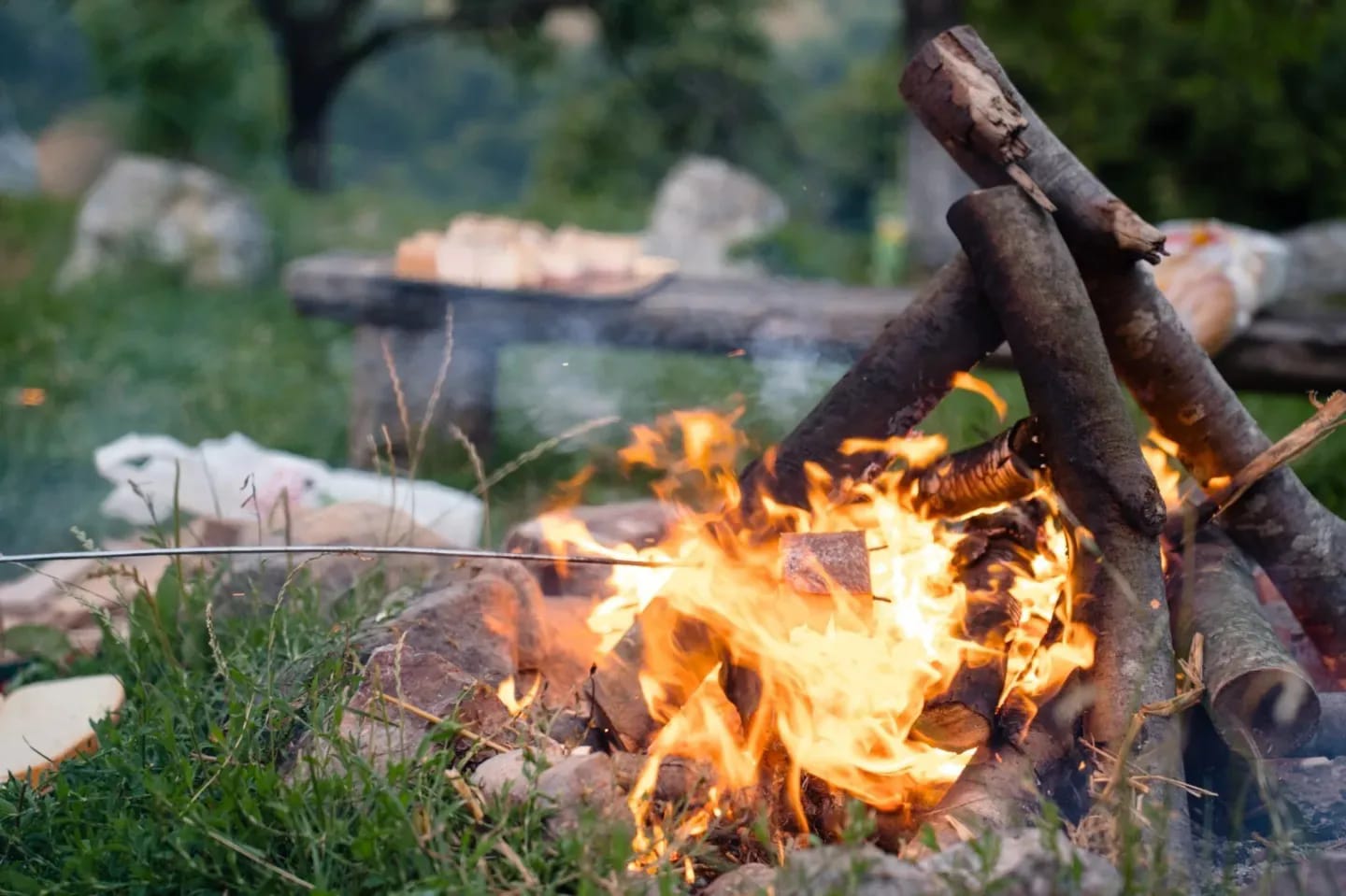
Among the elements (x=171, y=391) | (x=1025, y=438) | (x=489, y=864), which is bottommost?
(x=171, y=391)

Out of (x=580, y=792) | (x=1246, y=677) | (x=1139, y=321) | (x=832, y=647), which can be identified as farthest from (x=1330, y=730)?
(x=580, y=792)

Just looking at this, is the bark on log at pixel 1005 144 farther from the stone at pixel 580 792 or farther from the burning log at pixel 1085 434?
the stone at pixel 580 792

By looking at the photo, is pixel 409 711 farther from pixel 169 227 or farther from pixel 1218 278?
pixel 169 227

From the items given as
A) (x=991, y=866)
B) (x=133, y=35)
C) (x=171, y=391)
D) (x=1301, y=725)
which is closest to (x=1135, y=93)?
(x=171, y=391)

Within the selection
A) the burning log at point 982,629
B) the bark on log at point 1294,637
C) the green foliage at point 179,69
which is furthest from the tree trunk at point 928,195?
the green foliage at point 179,69

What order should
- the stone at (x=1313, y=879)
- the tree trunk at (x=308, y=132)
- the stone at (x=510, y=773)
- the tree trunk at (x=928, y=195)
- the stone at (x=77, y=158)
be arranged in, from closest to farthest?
the stone at (x=1313, y=879), the stone at (x=510, y=773), the tree trunk at (x=928, y=195), the stone at (x=77, y=158), the tree trunk at (x=308, y=132)

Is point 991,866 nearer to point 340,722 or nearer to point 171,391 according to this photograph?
point 340,722

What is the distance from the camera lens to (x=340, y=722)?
7.64ft

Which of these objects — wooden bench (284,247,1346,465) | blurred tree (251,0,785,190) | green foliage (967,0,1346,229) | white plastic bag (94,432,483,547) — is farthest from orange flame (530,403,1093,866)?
blurred tree (251,0,785,190)

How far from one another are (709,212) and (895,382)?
1026 cm

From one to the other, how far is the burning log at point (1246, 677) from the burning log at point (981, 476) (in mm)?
363

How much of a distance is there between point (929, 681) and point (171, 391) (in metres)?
5.56

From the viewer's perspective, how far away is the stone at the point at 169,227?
32.9ft

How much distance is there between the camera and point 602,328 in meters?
5.16
